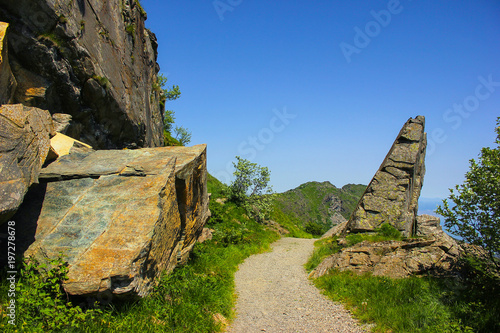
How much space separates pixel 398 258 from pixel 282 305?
15.0 feet

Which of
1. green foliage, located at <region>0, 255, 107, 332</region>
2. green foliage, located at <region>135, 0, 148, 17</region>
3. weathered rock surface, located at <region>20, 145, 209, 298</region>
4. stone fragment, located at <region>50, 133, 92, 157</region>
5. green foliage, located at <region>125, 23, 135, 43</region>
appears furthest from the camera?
green foliage, located at <region>135, 0, 148, 17</region>

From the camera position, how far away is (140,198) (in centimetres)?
732

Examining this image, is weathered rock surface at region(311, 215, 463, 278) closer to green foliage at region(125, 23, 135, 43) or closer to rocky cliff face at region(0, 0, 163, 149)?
rocky cliff face at region(0, 0, 163, 149)

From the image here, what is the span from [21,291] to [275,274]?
10.2 m

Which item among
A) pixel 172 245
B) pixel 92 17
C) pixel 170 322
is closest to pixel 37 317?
pixel 170 322

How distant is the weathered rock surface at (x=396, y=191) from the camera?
46.8 ft

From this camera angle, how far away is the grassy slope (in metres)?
78.4

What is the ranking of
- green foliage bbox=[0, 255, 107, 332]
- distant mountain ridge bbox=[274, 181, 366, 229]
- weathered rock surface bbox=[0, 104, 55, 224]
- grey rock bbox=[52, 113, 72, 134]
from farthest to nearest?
1. distant mountain ridge bbox=[274, 181, 366, 229]
2. grey rock bbox=[52, 113, 72, 134]
3. weathered rock surface bbox=[0, 104, 55, 224]
4. green foliage bbox=[0, 255, 107, 332]

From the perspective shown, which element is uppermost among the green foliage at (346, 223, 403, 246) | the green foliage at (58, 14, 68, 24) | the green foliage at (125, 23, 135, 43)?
the green foliage at (125, 23, 135, 43)

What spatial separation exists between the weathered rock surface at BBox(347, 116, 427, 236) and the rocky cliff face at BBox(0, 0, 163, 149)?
13.3m

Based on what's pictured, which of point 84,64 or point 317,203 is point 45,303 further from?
point 317,203

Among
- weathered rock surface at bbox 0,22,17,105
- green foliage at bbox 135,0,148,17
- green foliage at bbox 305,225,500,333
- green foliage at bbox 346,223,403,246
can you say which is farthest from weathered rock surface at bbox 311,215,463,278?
green foliage at bbox 135,0,148,17

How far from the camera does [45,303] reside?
15.8 feet

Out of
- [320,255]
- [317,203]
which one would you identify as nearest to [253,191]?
[320,255]
